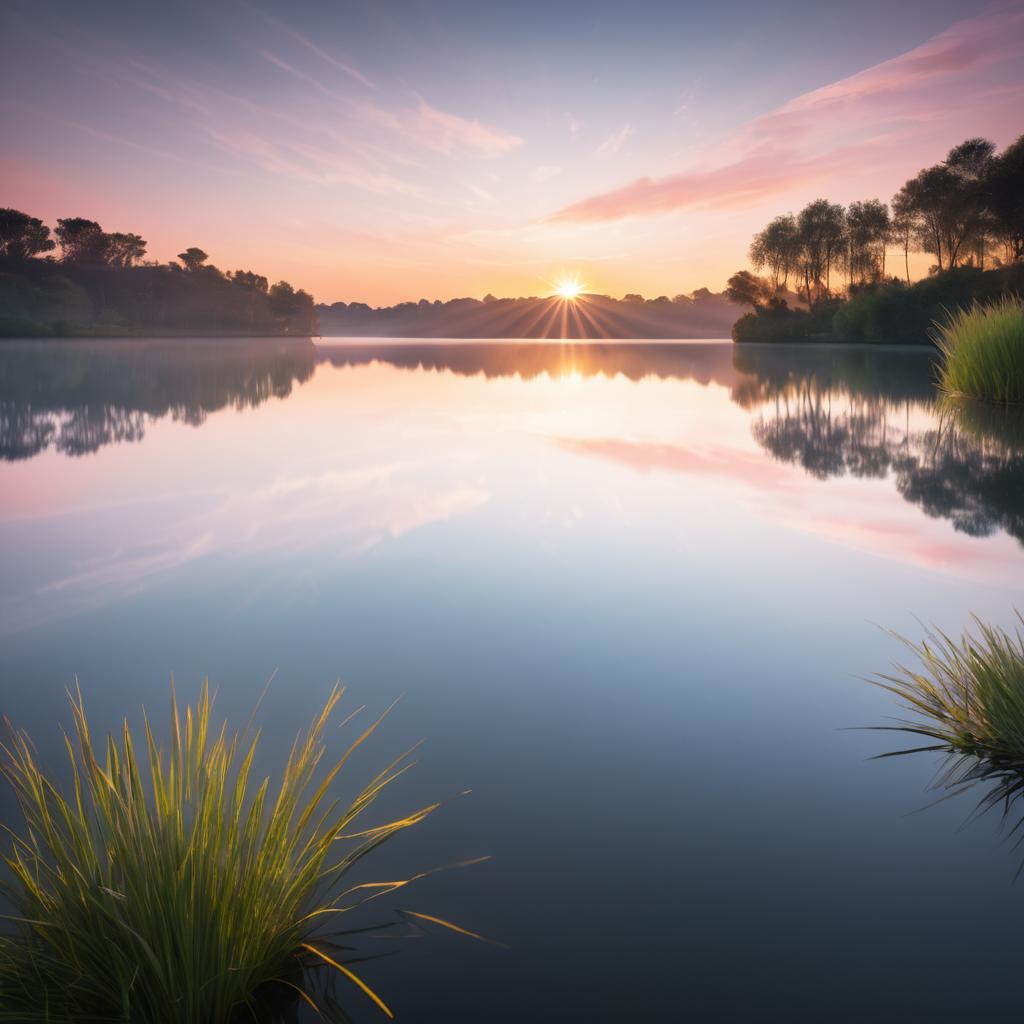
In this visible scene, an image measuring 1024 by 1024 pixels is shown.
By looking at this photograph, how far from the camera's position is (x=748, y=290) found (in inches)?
2596

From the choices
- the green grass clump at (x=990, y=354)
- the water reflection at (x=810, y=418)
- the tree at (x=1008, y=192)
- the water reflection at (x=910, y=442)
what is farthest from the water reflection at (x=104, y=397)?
the tree at (x=1008, y=192)

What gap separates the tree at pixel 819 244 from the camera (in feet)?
218

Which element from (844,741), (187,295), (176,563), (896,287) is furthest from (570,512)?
A: (187,295)

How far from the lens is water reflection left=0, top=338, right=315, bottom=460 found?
1215 centimetres

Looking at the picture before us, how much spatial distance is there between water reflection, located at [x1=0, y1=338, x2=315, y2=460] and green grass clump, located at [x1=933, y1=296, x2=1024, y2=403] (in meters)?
14.5

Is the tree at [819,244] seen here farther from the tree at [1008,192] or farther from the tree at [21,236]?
the tree at [21,236]

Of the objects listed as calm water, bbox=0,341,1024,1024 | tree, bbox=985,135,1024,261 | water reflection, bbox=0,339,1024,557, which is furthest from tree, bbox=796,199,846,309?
calm water, bbox=0,341,1024,1024

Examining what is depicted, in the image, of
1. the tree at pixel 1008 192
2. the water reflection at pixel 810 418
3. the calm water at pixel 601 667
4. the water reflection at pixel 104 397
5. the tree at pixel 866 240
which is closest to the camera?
the calm water at pixel 601 667

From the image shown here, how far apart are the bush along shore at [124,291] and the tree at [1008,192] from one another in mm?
71434

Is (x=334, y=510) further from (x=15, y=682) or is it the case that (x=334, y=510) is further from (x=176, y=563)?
(x=15, y=682)

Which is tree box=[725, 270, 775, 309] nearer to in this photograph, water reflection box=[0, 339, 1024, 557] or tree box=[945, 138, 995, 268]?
tree box=[945, 138, 995, 268]

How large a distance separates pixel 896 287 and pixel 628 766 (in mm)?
49248

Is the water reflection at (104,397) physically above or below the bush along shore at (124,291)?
below

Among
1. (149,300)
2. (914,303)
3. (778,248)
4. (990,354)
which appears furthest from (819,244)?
(149,300)
